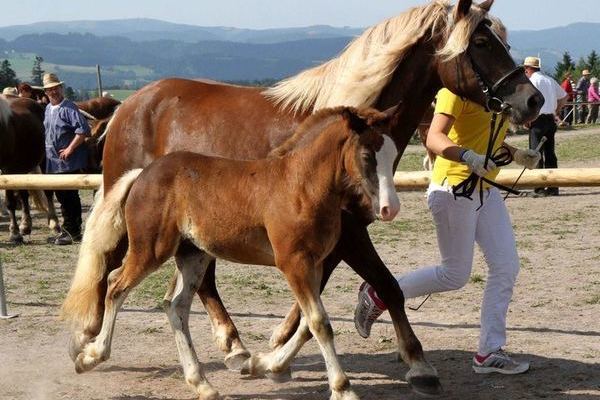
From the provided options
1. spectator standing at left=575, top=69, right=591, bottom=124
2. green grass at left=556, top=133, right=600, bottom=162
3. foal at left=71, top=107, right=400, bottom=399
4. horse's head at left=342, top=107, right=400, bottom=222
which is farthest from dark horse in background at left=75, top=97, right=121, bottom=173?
spectator standing at left=575, top=69, right=591, bottom=124

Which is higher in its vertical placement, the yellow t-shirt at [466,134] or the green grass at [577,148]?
the yellow t-shirt at [466,134]

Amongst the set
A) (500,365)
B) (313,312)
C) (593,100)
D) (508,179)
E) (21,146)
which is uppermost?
(508,179)

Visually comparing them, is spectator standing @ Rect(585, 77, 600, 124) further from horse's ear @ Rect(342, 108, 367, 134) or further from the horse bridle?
horse's ear @ Rect(342, 108, 367, 134)

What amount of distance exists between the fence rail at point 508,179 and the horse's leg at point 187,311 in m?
1.66

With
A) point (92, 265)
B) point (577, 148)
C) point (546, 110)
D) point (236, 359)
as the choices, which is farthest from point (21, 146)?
point (577, 148)

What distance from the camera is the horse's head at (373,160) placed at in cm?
438

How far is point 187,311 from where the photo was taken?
17.6 ft

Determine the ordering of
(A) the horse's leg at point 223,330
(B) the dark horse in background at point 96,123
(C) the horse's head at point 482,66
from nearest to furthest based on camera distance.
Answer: (C) the horse's head at point 482,66
(A) the horse's leg at point 223,330
(B) the dark horse in background at point 96,123

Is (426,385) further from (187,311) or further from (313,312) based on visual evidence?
(187,311)

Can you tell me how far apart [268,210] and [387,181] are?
66 centimetres

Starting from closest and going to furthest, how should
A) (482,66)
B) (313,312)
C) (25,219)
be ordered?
(313,312), (482,66), (25,219)

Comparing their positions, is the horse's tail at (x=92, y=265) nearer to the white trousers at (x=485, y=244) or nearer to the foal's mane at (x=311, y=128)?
the foal's mane at (x=311, y=128)

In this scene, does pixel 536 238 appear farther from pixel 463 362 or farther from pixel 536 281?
pixel 463 362

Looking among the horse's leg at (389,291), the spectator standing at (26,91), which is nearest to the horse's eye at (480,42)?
the horse's leg at (389,291)
